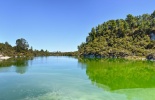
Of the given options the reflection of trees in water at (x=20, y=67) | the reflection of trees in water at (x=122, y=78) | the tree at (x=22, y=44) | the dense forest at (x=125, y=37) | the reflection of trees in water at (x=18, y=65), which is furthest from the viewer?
the tree at (x=22, y=44)

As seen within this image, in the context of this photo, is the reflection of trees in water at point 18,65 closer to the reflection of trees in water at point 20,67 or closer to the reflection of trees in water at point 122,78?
the reflection of trees in water at point 20,67

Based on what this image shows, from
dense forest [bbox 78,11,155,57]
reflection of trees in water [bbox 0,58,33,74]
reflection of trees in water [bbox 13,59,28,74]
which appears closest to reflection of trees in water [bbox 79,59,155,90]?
reflection of trees in water [bbox 13,59,28,74]

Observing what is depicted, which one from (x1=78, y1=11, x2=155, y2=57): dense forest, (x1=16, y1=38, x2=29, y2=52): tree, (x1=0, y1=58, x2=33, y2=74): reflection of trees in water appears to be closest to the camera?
(x1=0, y1=58, x2=33, y2=74): reflection of trees in water

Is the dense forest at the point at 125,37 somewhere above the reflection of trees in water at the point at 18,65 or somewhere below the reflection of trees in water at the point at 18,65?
above

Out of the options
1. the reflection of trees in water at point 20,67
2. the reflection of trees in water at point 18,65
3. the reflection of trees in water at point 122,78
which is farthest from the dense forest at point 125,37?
the reflection of trees in water at point 122,78

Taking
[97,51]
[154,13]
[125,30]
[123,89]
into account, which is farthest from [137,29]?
[123,89]

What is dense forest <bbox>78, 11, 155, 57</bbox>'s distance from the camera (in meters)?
88.4

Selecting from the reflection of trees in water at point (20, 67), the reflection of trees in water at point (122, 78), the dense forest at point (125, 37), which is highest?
the dense forest at point (125, 37)

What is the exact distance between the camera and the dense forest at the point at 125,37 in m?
88.4

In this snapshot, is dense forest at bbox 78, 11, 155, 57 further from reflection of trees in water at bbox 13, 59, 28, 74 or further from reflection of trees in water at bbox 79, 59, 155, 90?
reflection of trees in water at bbox 79, 59, 155, 90

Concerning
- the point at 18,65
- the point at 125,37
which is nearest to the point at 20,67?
the point at 18,65

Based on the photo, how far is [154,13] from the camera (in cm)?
11312

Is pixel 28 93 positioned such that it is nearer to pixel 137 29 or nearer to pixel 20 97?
pixel 20 97

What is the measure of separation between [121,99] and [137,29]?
9703cm
